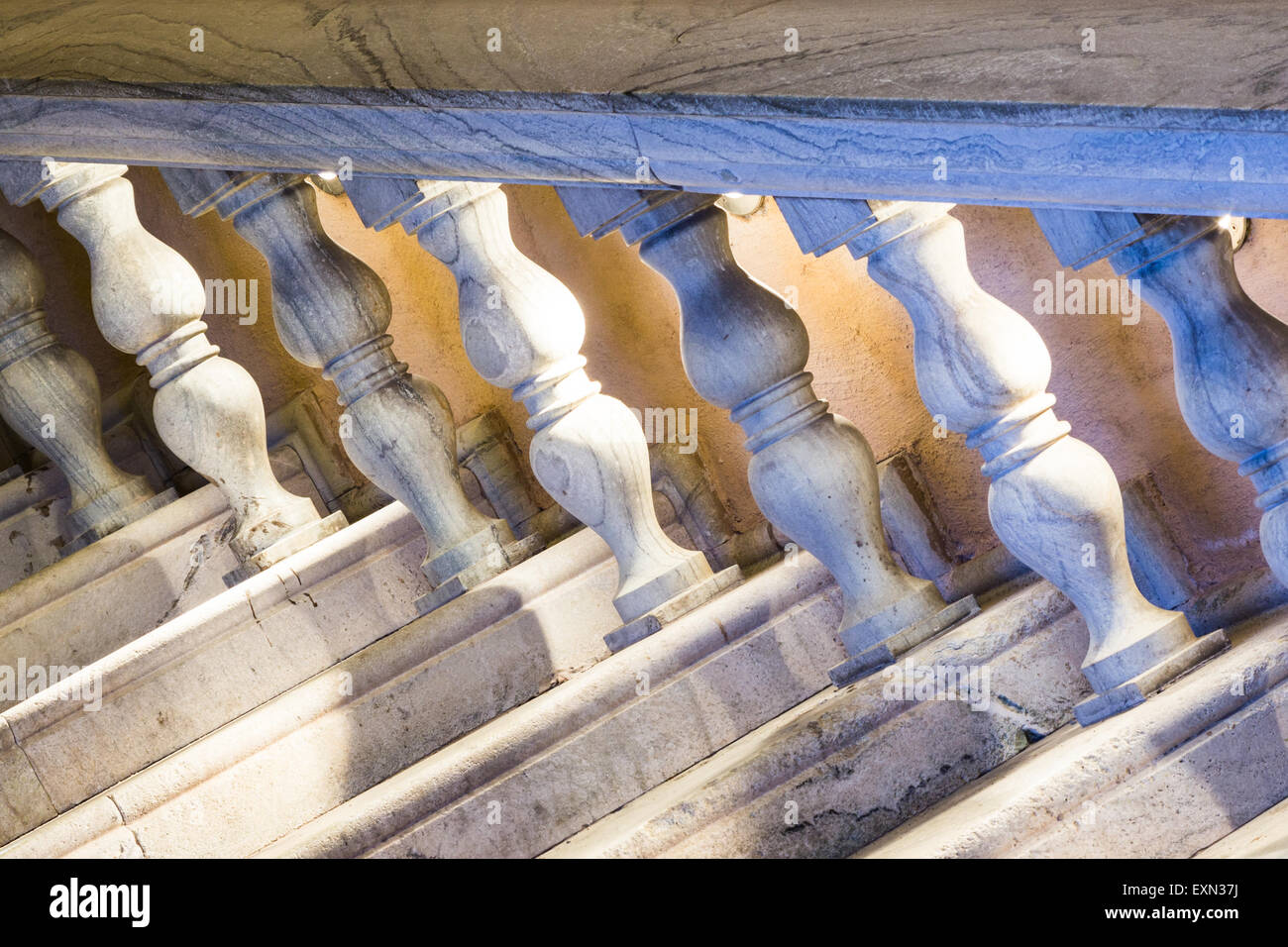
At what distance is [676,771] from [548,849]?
0.25 metres

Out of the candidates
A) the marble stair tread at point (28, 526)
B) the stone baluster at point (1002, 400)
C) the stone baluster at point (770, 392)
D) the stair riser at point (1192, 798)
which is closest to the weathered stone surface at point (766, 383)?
the stone baluster at point (770, 392)

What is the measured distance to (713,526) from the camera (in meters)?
3.20

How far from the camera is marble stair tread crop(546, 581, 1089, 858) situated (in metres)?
2.08

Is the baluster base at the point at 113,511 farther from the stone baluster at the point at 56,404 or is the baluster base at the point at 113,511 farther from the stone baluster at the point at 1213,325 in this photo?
the stone baluster at the point at 1213,325

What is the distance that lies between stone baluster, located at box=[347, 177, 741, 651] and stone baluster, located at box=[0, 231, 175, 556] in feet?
4.27

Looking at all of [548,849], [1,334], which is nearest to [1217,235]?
[548,849]

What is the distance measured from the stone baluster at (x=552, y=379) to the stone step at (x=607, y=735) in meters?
0.11

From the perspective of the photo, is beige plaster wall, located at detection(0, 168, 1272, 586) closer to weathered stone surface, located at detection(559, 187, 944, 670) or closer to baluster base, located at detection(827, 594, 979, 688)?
baluster base, located at detection(827, 594, 979, 688)

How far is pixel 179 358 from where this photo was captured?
299 centimetres

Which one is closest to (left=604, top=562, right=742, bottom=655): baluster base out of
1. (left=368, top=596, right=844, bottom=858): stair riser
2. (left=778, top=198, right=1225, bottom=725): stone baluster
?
(left=368, top=596, right=844, bottom=858): stair riser

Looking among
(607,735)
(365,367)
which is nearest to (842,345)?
(365,367)

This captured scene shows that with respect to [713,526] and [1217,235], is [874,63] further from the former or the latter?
[713,526]

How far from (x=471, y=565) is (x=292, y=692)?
0.41 m

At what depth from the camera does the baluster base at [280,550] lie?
3029 millimetres
